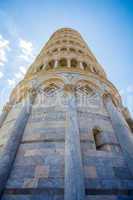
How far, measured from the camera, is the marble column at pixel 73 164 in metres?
4.67

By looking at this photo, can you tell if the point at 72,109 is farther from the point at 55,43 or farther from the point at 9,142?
the point at 55,43

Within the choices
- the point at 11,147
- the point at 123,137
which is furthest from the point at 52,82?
the point at 123,137

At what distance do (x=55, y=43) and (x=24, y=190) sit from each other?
731 inches

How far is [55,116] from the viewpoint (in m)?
8.47

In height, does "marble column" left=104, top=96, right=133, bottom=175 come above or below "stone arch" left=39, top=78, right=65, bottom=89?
below

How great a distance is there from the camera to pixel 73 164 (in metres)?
5.48

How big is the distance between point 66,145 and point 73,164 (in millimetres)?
965

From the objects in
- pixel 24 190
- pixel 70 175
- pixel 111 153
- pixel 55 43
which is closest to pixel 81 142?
pixel 111 153

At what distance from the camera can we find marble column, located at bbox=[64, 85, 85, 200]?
4673 millimetres

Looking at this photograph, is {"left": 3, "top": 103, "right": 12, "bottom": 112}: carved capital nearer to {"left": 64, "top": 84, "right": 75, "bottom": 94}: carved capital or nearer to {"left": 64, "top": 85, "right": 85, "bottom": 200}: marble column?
{"left": 64, "top": 84, "right": 75, "bottom": 94}: carved capital

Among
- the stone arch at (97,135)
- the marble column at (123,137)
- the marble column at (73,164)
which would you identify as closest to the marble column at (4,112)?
the marble column at (73,164)

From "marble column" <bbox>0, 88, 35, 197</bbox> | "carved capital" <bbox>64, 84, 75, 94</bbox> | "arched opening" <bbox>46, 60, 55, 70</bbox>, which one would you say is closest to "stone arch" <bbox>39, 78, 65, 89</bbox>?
"carved capital" <bbox>64, 84, 75, 94</bbox>

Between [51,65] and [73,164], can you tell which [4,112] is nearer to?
[51,65]

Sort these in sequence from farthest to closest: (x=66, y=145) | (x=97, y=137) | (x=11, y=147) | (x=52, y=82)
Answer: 1. (x=52, y=82)
2. (x=97, y=137)
3. (x=11, y=147)
4. (x=66, y=145)
